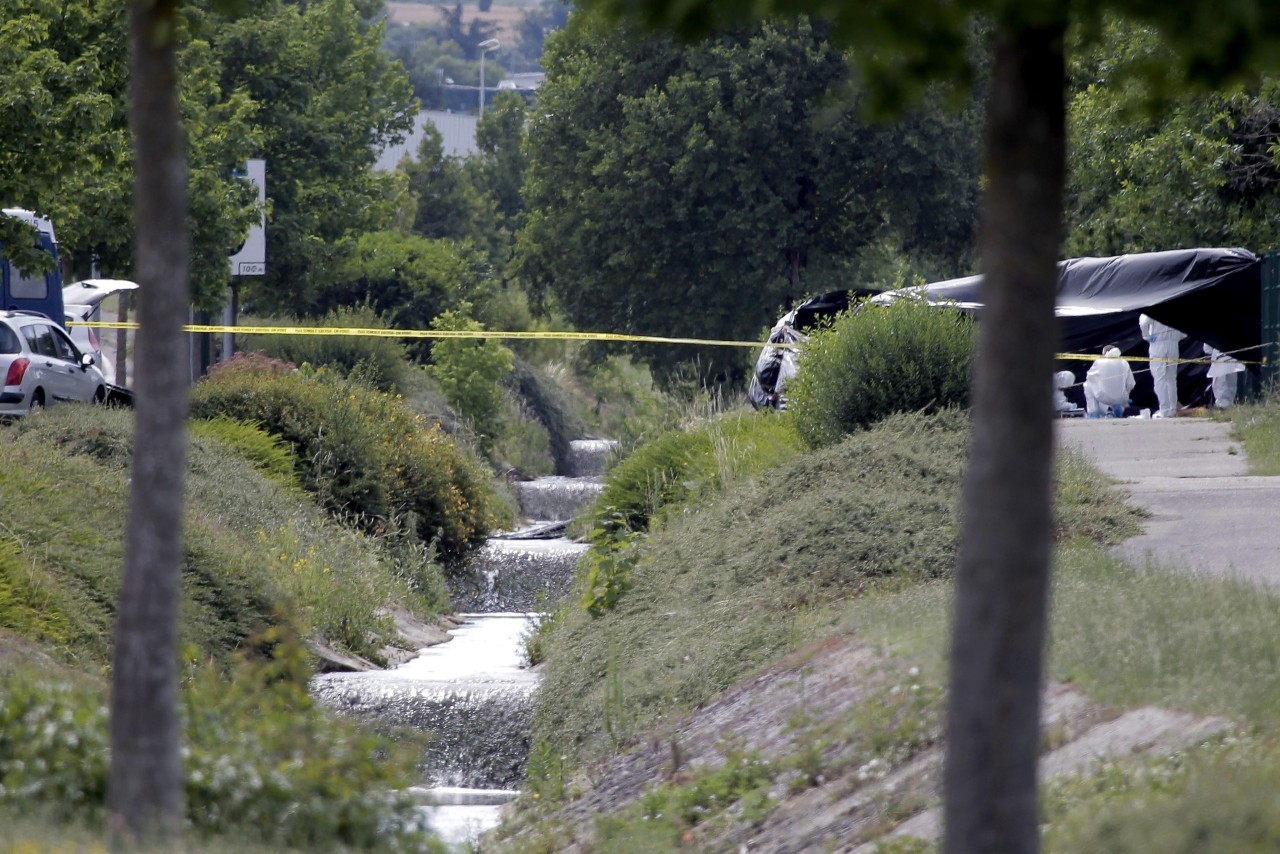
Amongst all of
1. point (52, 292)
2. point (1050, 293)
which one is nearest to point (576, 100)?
point (52, 292)

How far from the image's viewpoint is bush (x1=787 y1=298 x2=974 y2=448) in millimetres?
13859

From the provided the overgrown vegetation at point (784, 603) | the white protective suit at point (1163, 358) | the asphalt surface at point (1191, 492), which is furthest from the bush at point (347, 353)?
the overgrown vegetation at point (784, 603)

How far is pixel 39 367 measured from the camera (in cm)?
1880

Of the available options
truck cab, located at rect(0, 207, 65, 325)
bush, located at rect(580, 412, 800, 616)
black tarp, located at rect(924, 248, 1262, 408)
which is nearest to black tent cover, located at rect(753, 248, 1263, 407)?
black tarp, located at rect(924, 248, 1262, 408)

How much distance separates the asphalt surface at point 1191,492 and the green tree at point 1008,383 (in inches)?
167

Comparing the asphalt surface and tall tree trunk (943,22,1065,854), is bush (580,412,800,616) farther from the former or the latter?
tall tree trunk (943,22,1065,854)

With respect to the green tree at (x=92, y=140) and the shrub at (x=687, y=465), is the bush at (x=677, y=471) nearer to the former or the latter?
the shrub at (x=687, y=465)

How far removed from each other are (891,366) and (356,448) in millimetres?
7804

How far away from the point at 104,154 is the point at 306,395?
4.66 meters

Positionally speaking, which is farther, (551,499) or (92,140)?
(551,499)

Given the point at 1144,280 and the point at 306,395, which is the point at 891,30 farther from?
the point at 1144,280

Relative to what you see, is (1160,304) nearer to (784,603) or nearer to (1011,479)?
(784,603)

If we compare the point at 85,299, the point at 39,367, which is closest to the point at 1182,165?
the point at 39,367

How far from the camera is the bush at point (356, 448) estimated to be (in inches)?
750
